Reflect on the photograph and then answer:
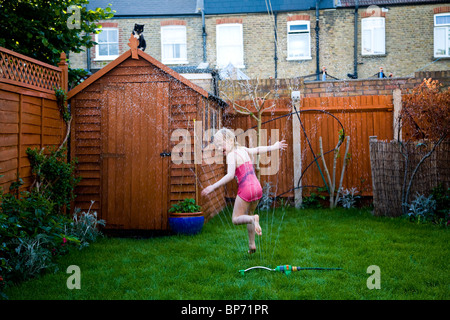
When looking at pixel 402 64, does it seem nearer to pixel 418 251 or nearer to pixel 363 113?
pixel 363 113

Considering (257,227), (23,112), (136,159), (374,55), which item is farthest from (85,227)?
(374,55)

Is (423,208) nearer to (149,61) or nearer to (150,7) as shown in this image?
(149,61)

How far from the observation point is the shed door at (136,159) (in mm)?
7227

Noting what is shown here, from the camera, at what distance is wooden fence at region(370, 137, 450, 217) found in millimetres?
7422

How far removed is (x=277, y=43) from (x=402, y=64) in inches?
218

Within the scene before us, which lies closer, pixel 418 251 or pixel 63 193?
pixel 418 251

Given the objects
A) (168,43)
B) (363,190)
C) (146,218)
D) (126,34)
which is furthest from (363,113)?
(126,34)

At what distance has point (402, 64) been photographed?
17.7 metres

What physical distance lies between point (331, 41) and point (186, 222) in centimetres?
1366

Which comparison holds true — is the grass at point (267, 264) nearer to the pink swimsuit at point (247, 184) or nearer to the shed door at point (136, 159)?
the shed door at point (136, 159)

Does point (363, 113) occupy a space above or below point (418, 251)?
above

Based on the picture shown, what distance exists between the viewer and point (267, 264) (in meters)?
4.79

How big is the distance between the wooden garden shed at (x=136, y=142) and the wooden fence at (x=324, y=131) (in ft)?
9.03

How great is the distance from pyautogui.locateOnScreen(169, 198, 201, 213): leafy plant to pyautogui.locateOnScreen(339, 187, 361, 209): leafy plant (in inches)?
145
